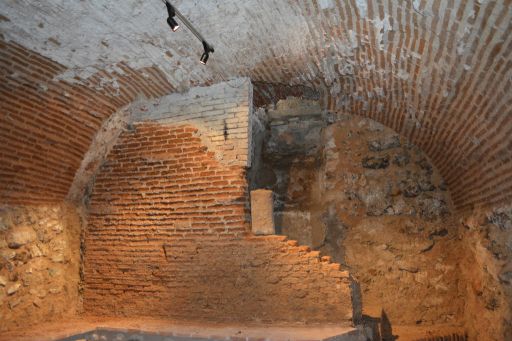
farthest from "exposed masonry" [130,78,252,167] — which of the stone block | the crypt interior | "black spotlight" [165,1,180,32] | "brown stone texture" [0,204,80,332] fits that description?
"brown stone texture" [0,204,80,332]

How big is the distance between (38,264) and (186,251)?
1935mm

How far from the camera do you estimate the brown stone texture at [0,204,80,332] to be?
464cm

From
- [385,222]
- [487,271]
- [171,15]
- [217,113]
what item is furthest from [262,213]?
[487,271]

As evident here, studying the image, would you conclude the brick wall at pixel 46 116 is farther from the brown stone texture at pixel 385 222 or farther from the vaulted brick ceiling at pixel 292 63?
the brown stone texture at pixel 385 222

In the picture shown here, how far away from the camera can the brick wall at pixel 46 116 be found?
173 inches

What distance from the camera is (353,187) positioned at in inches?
245

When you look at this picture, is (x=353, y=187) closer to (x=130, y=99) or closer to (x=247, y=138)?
(x=247, y=138)

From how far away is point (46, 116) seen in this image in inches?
191

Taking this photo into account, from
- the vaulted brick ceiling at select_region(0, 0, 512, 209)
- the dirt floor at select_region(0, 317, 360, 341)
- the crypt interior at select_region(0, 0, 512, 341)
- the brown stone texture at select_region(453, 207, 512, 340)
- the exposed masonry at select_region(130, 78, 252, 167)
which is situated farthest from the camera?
the exposed masonry at select_region(130, 78, 252, 167)

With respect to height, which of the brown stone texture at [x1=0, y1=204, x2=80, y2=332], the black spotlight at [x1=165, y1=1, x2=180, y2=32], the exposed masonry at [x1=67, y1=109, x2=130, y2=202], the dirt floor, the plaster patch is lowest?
the dirt floor

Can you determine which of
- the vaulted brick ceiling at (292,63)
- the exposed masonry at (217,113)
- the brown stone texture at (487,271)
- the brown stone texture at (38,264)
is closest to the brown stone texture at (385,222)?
the brown stone texture at (487,271)

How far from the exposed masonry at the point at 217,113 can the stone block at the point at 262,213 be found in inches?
17.6

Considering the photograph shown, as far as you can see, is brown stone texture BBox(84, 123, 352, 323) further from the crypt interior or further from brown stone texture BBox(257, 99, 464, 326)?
brown stone texture BBox(257, 99, 464, 326)

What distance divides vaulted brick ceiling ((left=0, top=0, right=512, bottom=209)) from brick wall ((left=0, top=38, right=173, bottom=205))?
0.6 inches
